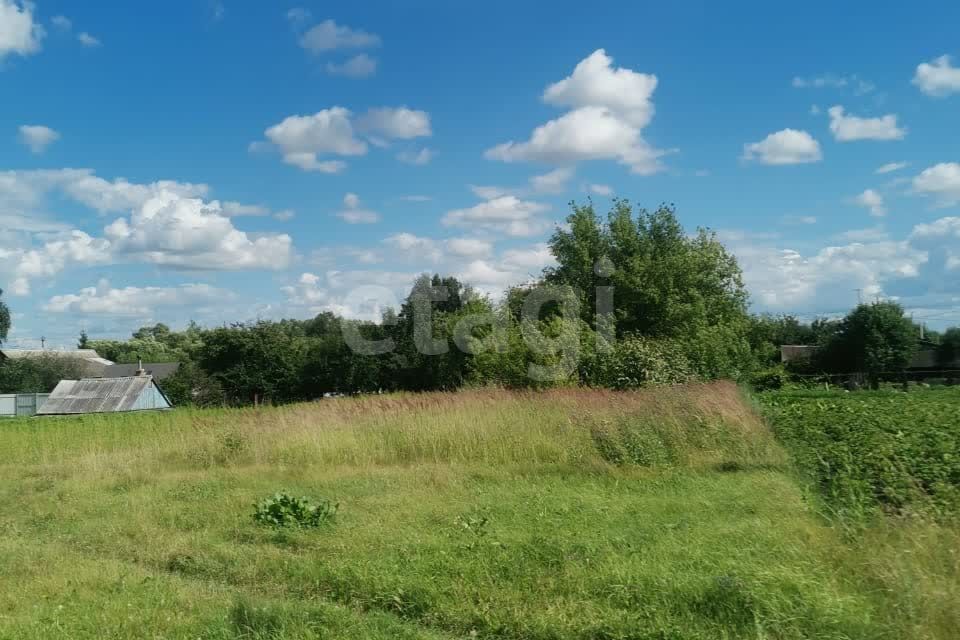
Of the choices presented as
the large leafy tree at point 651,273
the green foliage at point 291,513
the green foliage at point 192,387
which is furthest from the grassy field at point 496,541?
the green foliage at point 192,387

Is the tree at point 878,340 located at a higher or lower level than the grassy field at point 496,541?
higher

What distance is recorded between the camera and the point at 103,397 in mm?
43781

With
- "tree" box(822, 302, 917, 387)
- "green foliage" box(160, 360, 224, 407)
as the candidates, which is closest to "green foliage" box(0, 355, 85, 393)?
"green foliage" box(160, 360, 224, 407)

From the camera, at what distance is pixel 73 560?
739cm

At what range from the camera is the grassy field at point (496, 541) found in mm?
4906

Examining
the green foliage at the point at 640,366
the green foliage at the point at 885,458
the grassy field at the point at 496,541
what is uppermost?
the green foliage at the point at 640,366

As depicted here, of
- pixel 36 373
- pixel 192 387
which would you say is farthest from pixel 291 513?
pixel 36 373

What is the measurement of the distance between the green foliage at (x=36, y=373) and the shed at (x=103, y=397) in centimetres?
1995

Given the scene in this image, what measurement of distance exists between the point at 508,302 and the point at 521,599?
35563 millimetres

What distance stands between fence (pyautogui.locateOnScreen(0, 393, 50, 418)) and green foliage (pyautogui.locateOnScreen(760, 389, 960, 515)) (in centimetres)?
5539

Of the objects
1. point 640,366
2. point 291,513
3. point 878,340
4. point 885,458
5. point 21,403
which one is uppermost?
point 878,340

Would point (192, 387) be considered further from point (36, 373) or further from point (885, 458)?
point (885, 458)

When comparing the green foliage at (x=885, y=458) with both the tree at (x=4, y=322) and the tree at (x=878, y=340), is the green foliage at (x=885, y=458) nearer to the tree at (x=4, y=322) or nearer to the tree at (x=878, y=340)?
the tree at (x=878, y=340)

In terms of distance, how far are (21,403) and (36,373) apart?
14813 millimetres
